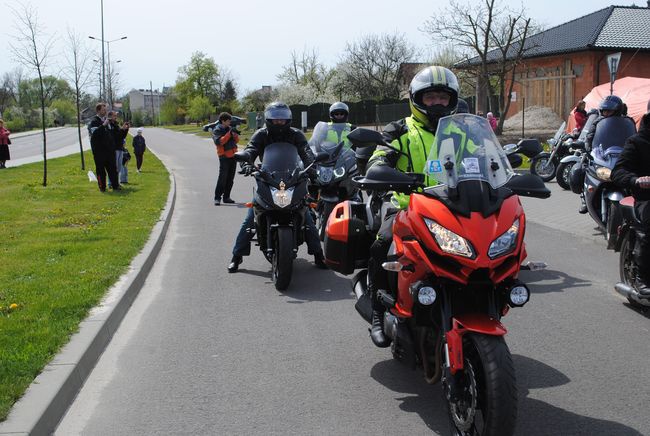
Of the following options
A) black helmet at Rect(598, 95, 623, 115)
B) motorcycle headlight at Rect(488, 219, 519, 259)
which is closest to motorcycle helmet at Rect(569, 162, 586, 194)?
black helmet at Rect(598, 95, 623, 115)

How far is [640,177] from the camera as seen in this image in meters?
6.38

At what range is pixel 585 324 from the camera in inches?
254

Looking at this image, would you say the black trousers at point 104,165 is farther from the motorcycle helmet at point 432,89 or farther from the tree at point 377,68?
the tree at point 377,68

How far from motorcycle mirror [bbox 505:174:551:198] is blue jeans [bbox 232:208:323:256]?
470 centimetres

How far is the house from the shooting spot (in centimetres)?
3922

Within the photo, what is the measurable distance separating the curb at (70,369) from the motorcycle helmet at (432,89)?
111 inches

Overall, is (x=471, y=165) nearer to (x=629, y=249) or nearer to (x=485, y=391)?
(x=485, y=391)

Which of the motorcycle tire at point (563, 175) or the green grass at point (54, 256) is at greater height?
the motorcycle tire at point (563, 175)

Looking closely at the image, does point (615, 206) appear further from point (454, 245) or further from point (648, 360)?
point (454, 245)

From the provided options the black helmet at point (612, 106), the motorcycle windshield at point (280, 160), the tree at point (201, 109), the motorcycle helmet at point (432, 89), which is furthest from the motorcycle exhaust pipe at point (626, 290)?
the tree at point (201, 109)

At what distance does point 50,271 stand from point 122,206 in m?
6.87

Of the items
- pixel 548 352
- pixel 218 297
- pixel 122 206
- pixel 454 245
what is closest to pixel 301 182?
pixel 218 297

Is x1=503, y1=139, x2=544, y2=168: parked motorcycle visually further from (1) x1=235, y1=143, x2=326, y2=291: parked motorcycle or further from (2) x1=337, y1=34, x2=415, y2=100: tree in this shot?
(2) x1=337, y1=34, x2=415, y2=100: tree

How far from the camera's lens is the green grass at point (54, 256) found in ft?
17.9
